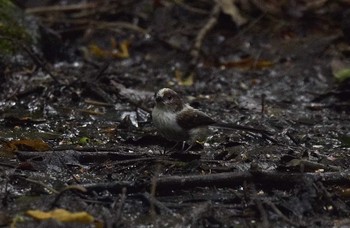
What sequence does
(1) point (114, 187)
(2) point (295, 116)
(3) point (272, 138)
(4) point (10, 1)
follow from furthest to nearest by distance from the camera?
(4) point (10, 1)
(2) point (295, 116)
(3) point (272, 138)
(1) point (114, 187)

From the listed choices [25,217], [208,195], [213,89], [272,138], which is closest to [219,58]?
[213,89]

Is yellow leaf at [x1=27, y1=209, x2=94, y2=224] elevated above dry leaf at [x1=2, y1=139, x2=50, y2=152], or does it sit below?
below

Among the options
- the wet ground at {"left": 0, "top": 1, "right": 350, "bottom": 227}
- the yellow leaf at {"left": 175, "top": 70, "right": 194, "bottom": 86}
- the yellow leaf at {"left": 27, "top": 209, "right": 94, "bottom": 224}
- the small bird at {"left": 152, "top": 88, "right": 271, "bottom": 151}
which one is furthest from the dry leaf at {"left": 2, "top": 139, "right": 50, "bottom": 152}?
the yellow leaf at {"left": 175, "top": 70, "right": 194, "bottom": 86}

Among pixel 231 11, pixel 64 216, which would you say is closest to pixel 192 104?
pixel 231 11

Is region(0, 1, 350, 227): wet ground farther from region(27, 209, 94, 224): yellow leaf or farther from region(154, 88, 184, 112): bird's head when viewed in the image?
region(154, 88, 184, 112): bird's head

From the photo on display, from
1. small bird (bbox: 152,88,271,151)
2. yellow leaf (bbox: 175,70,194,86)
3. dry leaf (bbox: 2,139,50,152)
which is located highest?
yellow leaf (bbox: 175,70,194,86)

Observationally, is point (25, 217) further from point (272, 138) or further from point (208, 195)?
point (272, 138)

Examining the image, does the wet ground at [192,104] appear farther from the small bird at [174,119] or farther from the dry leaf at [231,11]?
the small bird at [174,119]
